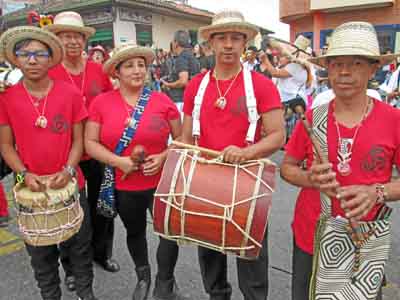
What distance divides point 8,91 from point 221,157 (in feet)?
4.50

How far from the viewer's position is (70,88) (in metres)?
2.46

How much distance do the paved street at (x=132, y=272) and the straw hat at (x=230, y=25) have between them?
1.82 metres

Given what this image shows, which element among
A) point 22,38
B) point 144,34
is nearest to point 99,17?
point 144,34

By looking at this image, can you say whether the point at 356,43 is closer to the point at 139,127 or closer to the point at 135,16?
the point at 139,127

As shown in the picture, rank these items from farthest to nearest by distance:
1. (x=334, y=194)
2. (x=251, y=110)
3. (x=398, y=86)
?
1. (x=398, y=86)
2. (x=251, y=110)
3. (x=334, y=194)

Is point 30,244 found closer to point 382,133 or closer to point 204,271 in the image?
point 204,271

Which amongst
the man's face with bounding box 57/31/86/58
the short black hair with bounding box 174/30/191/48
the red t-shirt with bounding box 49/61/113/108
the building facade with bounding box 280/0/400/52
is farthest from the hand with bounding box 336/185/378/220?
the building facade with bounding box 280/0/400/52

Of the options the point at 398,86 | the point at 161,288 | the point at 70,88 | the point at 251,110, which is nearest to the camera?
the point at 251,110

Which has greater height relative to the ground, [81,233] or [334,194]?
[334,194]

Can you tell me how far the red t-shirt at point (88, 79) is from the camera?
279cm

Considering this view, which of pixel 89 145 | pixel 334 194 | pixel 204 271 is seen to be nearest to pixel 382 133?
pixel 334 194

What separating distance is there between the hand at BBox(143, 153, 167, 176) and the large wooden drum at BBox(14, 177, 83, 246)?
0.45 metres

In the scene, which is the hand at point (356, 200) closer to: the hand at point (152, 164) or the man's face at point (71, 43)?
the hand at point (152, 164)

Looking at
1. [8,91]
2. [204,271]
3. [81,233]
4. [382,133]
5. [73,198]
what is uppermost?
[8,91]
